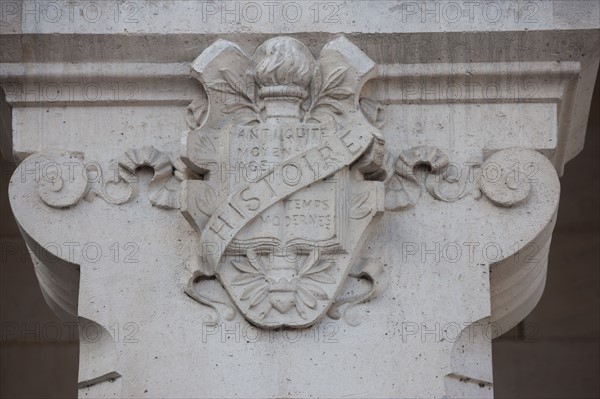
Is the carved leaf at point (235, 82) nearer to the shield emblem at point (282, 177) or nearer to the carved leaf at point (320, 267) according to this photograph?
the shield emblem at point (282, 177)

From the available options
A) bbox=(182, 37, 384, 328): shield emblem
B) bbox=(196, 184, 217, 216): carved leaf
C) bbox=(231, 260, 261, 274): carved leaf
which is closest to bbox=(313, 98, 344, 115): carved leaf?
bbox=(182, 37, 384, 328): shield emblem

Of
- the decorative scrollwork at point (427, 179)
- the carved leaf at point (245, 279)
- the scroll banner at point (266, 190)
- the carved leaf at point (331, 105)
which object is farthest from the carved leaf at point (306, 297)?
the carved leaf at point (331, 105)

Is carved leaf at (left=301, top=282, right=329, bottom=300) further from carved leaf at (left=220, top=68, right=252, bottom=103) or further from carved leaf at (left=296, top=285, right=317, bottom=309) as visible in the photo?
carved leaf at (left=220, top=68, right=252, bottom=103)

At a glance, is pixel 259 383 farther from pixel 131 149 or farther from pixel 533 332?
pixel 533 332

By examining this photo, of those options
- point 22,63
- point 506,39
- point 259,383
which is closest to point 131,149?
point 22,63

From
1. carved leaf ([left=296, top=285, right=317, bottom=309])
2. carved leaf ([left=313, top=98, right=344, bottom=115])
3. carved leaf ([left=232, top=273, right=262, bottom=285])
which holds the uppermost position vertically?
carved leaf ([left=313, top=98, right=344, bottom=115])

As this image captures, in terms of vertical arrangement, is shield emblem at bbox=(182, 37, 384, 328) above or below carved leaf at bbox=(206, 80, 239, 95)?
below

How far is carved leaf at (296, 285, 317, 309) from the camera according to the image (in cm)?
→ 507

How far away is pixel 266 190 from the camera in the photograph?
16.8ft

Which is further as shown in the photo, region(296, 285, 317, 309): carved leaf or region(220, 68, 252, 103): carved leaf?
region(220, 68, 252, 103): carved leaf

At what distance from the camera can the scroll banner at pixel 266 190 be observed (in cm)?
512

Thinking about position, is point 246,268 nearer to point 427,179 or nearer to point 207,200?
point 207,200

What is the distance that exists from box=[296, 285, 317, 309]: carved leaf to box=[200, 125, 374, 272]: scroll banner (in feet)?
0.81

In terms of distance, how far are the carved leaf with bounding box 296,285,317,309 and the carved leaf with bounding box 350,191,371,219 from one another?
0.85ft
